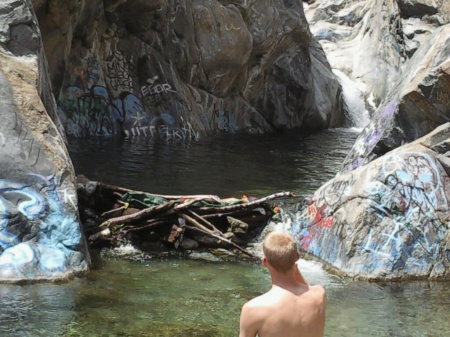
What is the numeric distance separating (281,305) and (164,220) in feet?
22.7

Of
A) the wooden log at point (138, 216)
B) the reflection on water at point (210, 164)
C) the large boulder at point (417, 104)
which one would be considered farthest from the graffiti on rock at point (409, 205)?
the reflection on water at point (210, 164)

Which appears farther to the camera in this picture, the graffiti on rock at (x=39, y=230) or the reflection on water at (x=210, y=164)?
the reflection on water at (x=210, y=164)

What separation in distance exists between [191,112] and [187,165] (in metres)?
9.11

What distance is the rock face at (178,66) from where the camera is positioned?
25047 mm

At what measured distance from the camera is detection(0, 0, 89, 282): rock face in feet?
30.4

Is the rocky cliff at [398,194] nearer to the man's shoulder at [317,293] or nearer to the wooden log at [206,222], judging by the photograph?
the wooden log at [206,222]

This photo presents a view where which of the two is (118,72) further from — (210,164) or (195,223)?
(195,223)

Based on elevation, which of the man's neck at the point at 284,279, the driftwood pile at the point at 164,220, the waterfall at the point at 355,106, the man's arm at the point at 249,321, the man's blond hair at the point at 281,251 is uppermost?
the man's blond hair at the point at 281,251

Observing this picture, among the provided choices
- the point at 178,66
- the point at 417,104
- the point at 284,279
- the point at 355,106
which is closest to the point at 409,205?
the point at 417,104

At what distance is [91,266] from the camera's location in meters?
9.94

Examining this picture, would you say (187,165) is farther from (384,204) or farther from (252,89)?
(252,89)

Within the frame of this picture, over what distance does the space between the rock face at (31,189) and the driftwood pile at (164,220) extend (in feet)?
4.16

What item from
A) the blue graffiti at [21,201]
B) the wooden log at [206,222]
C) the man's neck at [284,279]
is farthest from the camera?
the wooden log at [206,222]

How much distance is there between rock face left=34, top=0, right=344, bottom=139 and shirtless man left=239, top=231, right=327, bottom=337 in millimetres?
17309
